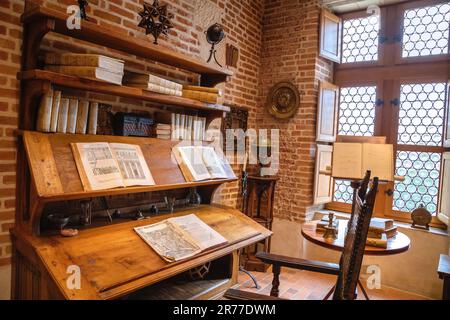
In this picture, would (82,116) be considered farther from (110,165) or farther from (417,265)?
(417,265)

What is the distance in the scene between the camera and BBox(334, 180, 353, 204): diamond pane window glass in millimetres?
4113

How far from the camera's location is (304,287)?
3.47 meters

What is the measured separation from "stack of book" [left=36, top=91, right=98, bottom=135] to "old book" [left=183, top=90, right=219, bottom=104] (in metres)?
0.77

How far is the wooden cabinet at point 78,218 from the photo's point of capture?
5.31 ft

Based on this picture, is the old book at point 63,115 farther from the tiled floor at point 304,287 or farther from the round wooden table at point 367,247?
the tiled floor at point 304,287

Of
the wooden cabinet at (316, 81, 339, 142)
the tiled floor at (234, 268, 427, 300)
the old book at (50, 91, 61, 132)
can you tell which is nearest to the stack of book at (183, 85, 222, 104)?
the old book at (50, 91, 61, 132)

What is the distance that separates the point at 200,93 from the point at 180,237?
1.18 metres

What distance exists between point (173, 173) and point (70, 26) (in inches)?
45.3

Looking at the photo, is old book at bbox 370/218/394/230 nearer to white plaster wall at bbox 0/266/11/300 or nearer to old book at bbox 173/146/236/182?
old book at bbox 173/146/236/182

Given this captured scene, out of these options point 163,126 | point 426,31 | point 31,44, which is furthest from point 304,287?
point 31,44

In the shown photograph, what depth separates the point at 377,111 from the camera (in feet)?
12.8

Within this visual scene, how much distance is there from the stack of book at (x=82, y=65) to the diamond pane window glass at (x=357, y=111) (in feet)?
10.2
